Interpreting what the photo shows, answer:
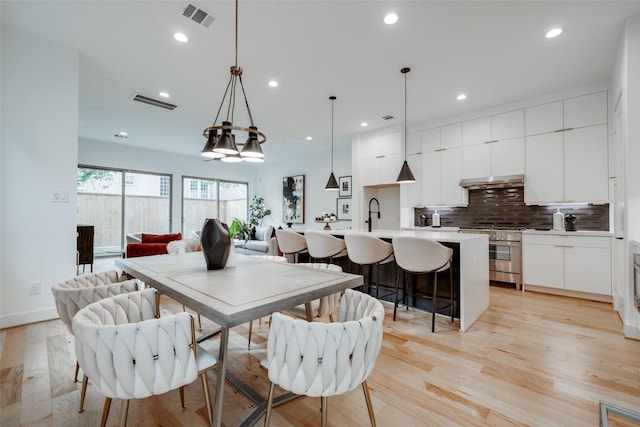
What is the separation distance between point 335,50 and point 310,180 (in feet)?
16.2

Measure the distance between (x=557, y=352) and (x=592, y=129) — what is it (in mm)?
3122

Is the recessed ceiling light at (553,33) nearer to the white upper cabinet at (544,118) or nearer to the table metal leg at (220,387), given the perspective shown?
the white upper cabinet at (544,118)

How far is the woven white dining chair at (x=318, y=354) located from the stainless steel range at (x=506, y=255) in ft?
13.0

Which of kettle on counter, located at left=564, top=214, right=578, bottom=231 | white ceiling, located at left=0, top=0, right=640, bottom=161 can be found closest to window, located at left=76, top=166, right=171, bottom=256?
white ceiling, located at left=0, top=0, right=640, bottom=161

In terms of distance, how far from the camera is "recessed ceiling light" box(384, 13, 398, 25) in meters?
2.44

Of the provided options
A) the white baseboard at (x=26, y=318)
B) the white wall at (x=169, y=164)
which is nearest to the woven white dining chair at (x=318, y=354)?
the white baseboard at (x=26, y=318)

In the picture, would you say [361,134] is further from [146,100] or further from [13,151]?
[13,151]

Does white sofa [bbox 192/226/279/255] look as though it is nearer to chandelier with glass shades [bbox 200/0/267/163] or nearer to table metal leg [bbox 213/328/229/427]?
chandelier with glass shades [bbox 200/0/267/163]

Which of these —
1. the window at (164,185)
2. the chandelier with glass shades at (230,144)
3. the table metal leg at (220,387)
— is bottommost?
the table metal leg at (220,387)

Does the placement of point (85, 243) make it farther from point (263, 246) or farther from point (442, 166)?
point (442, 166)

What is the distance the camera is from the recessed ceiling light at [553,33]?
8.59 ft


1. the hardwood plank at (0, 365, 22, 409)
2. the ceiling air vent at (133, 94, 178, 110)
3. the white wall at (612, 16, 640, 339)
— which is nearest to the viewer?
the hardwood plank at (0, 365, 22, 409)

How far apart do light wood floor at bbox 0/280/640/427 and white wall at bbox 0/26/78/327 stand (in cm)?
41

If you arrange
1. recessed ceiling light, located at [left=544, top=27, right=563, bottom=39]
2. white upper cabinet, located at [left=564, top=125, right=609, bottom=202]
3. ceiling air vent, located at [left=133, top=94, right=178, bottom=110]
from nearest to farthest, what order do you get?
1. recessed ceiling light, located at [left=544, top=27, right=563, bottom=39]
2. white upper cabinet, located at [left=564, top=125, right=609, bottom=202]
3. ceiling air vent, located at [left=133, top=94, right=178, bottom=110]
